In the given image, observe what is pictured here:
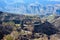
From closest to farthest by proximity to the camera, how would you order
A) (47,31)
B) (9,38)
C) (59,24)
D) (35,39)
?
(9,38), (35,39), (47,31), (59,24)

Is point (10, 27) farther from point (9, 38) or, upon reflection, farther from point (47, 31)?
point (9, 38)

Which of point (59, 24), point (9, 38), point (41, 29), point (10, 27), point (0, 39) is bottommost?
point (59, 24)

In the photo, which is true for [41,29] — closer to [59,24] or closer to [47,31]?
[47,31]

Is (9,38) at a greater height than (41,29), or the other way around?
(9,38)

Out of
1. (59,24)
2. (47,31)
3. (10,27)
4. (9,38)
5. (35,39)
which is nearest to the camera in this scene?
(9,38)

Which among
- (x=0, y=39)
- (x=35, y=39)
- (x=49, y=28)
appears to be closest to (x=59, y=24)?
(x=49, y=28)

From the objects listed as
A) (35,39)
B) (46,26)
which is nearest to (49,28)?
(46,26)

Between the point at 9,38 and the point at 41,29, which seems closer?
the point at 9,38

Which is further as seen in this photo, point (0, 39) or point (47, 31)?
point (47, 31)

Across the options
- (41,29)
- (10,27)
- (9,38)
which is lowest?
(41,29)
